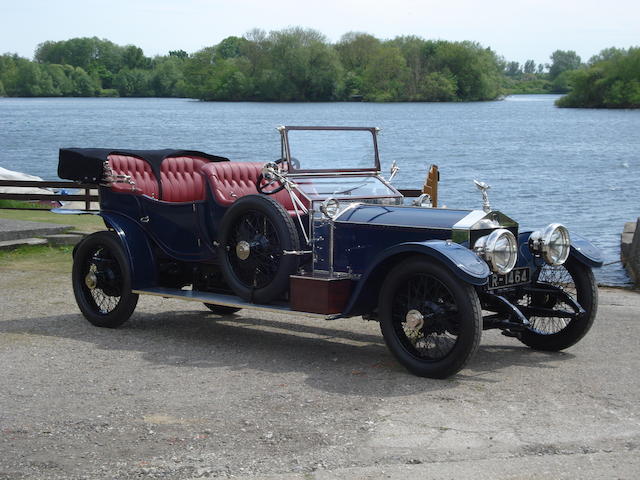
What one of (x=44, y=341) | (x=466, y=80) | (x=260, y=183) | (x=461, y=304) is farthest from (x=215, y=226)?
(x=466, y=80)

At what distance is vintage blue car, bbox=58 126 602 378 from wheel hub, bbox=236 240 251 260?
0.02 meters

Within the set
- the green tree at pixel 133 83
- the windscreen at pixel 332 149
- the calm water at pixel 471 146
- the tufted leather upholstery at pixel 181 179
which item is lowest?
the calm water at pixel 471 146

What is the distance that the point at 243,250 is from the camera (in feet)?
25.8

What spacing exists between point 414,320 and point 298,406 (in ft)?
3.86

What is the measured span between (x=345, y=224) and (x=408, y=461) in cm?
283

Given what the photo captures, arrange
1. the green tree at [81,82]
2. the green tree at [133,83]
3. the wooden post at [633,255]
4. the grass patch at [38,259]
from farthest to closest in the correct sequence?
the green tree at [133,83]
the green tree at [81,82]
the wooden post at [633,255]
the grass patch at [38,259]

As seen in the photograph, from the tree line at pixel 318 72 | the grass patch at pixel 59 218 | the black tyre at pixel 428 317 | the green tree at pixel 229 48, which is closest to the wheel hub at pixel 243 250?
the black tyre at pixel 428 317

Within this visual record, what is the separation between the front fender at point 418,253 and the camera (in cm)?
658

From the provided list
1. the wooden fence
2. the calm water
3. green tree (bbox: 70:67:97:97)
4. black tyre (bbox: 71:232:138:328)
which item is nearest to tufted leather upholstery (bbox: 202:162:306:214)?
black tyre (bbox: 71:232:138:328)

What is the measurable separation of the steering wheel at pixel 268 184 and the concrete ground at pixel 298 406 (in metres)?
1.37

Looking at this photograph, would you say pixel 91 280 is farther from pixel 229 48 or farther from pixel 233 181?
pixel 229 48

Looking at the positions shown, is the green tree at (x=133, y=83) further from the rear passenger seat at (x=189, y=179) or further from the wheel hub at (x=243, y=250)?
the wheel hub at (x=243, y=250)

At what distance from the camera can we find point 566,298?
7625 millimetres

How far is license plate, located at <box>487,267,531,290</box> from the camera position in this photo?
7.18 meters
